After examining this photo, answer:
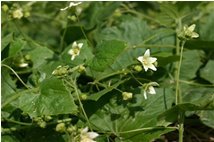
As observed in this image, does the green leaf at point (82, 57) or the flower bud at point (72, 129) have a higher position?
the green leaf at point (82, 57)

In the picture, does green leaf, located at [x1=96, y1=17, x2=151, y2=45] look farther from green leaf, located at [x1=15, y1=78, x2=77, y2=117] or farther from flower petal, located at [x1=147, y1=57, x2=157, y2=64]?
green leaf, located at [x1=15, y1=78, x2=77, y2=117]

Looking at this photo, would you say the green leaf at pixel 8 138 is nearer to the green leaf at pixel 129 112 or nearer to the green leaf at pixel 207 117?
the green leaf at pixel 129 112

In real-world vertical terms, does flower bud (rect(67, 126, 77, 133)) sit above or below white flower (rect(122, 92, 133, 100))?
below

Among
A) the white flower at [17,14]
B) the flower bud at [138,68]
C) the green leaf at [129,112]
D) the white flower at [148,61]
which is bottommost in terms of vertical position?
the green leaf at [129,112]

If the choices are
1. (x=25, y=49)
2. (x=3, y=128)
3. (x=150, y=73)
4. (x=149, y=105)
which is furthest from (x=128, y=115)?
(x=25, y=49)

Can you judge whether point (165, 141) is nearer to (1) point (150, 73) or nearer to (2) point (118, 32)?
(1) point (150, 73)

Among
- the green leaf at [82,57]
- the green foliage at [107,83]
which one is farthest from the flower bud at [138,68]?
the green leaf at [82,57]

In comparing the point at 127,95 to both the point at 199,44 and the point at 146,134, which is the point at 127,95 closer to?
the point at 146,134

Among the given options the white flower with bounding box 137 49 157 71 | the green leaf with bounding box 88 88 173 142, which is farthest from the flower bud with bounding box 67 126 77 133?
the white flower with bounding box 137 49 157 71
